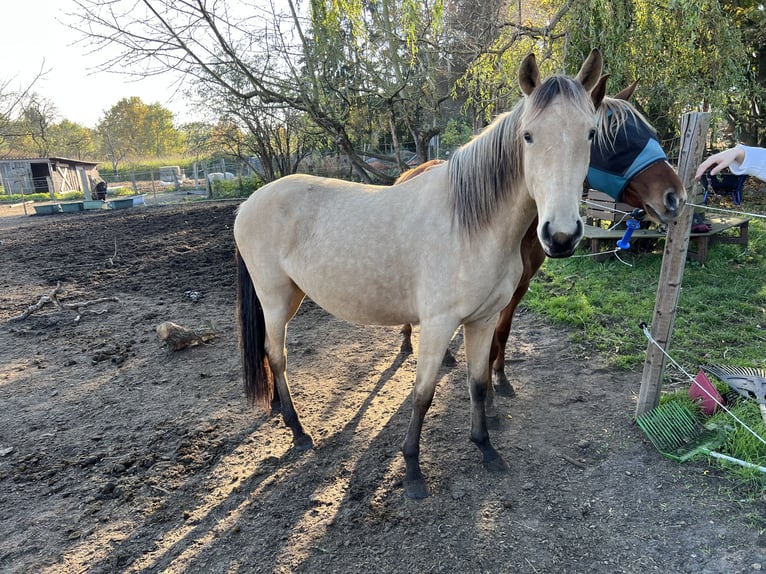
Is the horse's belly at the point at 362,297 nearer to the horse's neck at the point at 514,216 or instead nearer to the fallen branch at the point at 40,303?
the horse's neck at the point at 514,216

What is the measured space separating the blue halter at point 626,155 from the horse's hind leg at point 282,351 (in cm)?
199

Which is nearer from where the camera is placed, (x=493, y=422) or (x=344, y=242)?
(x=344, y=242)

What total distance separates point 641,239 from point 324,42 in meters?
5.81

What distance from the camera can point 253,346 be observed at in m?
3.06

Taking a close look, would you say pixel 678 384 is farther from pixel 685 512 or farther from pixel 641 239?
pixel 641 239

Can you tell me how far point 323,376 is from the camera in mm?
3703

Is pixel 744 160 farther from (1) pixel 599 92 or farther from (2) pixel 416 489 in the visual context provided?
(2) pixel 416 489

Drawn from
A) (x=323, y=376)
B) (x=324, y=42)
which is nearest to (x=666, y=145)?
(x=324, y=42)

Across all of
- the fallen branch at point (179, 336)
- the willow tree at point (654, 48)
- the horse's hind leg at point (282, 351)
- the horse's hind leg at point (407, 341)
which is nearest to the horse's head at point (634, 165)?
the horse's hind leg at point (282, 351)

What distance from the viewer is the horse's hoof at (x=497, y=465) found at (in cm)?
245

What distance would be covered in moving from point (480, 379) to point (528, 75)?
164cm

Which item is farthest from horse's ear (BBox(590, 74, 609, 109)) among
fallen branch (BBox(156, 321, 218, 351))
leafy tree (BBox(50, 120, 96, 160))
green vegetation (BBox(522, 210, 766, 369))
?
leafy tree (BBox(50, 120, 96, 160))

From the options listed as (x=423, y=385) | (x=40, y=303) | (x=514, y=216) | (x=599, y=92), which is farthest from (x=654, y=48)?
(x=40, y=303)

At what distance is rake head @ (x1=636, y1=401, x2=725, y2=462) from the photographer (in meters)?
2.38
